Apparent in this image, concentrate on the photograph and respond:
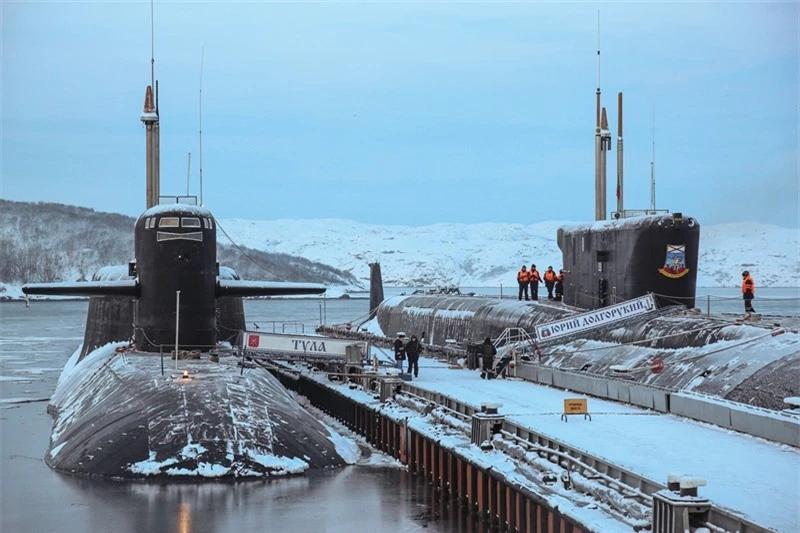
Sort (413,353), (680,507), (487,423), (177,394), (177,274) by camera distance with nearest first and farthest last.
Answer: (680,507) → (487,423) → (177,394) → (177,274) → (413,353)

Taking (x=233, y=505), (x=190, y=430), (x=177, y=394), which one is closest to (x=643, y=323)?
(x=177, y=394)

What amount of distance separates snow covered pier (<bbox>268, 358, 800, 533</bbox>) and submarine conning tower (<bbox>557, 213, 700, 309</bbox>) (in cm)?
395

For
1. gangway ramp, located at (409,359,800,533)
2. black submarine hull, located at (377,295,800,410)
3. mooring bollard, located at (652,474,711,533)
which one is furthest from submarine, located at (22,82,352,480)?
mooring bollard, located at (652,474,711,533)

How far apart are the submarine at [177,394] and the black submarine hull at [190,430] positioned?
0.02 meters

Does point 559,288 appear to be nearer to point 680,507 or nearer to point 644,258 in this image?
point 644,258

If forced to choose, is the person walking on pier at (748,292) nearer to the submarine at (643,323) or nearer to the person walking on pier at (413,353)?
the submarine at (643,323)

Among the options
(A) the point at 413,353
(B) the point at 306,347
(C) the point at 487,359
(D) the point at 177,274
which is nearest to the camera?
(D) the point at 177,274

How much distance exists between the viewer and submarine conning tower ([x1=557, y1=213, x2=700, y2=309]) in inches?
976

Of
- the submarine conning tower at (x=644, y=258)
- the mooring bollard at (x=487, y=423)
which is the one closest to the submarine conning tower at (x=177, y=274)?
the mooring bollard at (x=487, y=423)

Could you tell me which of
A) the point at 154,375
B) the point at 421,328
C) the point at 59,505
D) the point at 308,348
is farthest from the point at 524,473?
the point at 421,328

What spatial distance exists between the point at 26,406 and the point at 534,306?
1472cm

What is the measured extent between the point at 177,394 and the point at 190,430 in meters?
1.74

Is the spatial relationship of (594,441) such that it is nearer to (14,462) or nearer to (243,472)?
(243,472)

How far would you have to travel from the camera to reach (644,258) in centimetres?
2516
